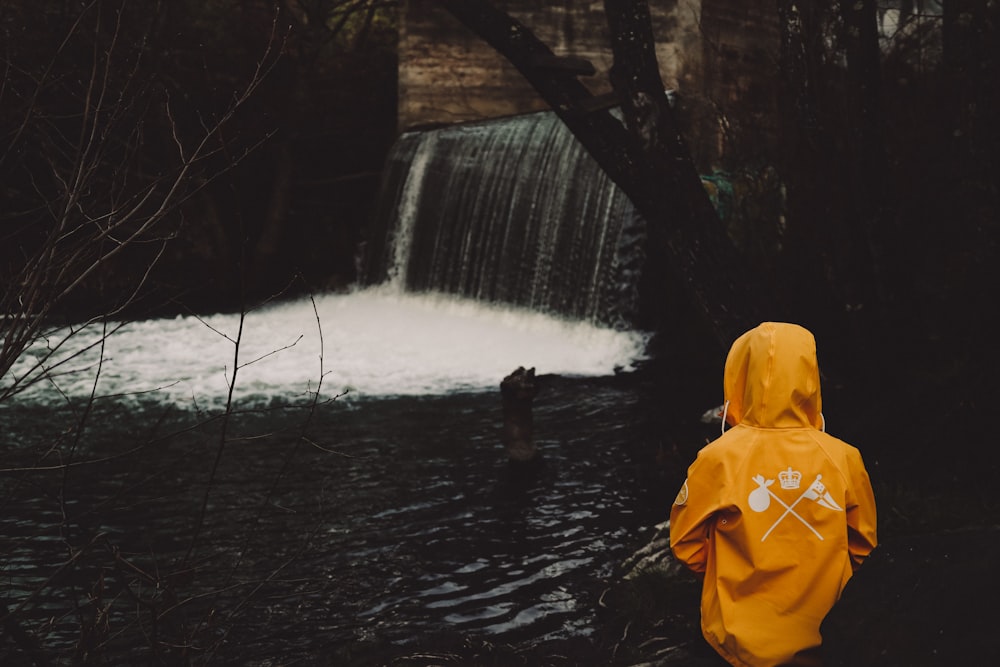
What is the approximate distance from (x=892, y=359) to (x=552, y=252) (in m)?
7.91

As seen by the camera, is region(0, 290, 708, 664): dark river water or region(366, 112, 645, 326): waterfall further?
region(366, 112, 645, 326): waterfall

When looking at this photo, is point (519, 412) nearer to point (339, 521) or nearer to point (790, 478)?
point (339, 521)

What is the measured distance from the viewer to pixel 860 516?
2.86 metres

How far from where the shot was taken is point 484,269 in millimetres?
14539

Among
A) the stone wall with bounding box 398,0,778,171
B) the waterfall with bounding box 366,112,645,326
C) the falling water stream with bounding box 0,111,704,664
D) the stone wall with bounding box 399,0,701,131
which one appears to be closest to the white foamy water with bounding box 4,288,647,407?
the falling water stream with bounding box 0,111,704,664

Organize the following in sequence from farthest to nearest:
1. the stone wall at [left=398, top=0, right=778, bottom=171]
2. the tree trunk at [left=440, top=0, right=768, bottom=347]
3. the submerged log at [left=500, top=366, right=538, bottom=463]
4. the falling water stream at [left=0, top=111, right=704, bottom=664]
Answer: the stone wall at [left=398, top=0, right=778, bottom=171]
the submerged log at [left=500, top=366, right=538, bottom=463]
the tree trunk at [left=440, top=0, right=768, bottom=347]
the falling water stream at [left=0, top=111, right=704, bottom=664]

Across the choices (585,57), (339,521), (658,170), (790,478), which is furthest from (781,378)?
(585,57)

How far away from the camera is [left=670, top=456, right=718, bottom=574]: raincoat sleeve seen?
2.86 meters

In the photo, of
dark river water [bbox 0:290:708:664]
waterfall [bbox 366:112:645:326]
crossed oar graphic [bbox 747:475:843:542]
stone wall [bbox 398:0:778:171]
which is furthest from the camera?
stone wall [bbox 398:0:778:171]

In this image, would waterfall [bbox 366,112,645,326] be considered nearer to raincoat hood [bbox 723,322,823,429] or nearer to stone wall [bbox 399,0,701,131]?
stone wall [bbox 399,0,701,131]

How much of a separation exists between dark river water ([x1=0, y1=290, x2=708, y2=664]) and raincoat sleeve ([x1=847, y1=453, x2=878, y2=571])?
5.40 feet

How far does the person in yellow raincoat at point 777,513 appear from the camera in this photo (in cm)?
278

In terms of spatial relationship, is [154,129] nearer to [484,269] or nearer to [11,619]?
[484,269]

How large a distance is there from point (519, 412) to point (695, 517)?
14.4 ft
